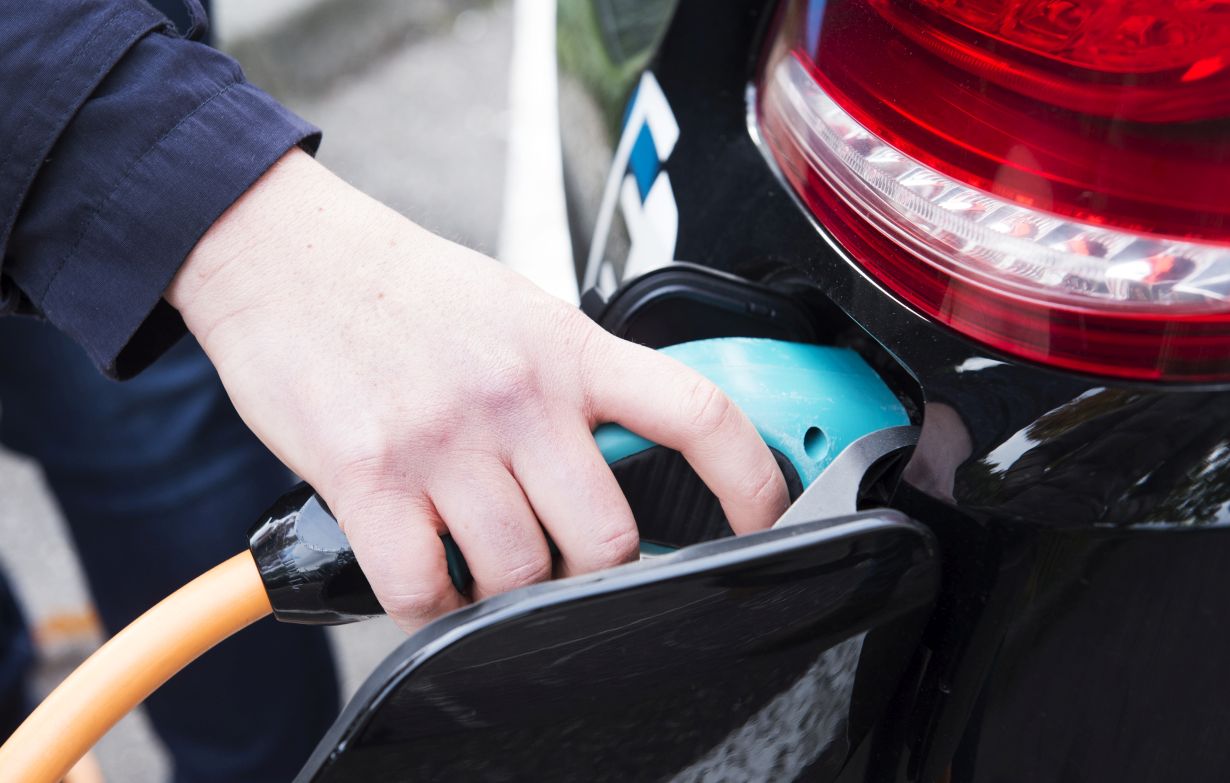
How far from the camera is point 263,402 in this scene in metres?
0.89

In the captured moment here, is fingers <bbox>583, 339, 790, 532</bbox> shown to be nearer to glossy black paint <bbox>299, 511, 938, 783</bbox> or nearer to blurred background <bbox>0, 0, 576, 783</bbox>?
glossy black paint <bbox>299, 511, 938, 783</bbox>

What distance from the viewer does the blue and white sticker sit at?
1152 millimetres

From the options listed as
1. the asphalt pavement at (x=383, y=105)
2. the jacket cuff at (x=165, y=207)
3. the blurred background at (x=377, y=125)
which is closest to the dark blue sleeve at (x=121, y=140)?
the jacket cuff at (x=165, y=207)

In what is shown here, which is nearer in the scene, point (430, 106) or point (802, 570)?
point (802, 570)

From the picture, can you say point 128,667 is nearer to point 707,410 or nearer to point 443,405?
point 443,405

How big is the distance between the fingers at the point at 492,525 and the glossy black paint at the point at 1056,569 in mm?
267

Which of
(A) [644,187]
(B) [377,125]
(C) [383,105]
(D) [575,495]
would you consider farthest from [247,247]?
(C) [383,105]

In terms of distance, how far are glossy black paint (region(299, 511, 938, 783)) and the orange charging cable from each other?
19cm

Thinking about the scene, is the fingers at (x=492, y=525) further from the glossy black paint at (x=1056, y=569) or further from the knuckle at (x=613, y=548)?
the glossy black paint at (x=1056, y=569)

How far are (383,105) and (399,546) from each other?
329 centimetres

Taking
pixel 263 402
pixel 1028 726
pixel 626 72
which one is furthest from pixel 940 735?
pixel 626 72

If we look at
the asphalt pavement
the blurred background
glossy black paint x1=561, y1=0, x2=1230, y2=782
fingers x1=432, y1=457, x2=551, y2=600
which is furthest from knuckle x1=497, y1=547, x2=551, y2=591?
the asphalt pavement

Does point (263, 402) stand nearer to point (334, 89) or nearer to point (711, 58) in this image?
point (711, 58)

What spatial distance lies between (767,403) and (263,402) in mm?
384
